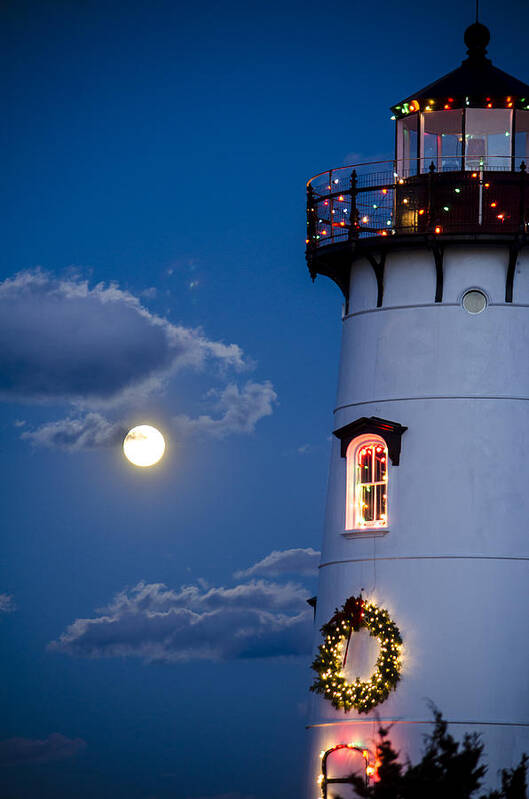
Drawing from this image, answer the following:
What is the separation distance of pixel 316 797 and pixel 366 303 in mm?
9714

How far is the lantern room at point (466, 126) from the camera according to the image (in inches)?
1403

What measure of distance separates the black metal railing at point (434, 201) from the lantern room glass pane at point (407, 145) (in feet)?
0.09

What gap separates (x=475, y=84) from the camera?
3597cm

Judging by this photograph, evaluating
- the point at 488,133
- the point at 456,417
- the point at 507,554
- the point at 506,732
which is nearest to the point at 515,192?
the point at 488,133

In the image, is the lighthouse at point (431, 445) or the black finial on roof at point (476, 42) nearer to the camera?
the lighthouse at point (431, 445)

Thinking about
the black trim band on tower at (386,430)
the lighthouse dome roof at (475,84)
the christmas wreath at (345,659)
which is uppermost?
the lighthouse dome roof at (475,84)

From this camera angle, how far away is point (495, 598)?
33.6 m

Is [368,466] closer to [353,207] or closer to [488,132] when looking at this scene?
[353,207]

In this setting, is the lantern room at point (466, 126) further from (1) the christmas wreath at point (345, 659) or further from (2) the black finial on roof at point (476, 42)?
(1) the christmas wreath at point (345, 659)

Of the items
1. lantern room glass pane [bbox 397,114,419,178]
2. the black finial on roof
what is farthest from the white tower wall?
the black finial on roof

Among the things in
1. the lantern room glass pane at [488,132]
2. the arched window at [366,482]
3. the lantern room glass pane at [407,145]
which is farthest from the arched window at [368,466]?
the lantern room glass pane at [488,132]

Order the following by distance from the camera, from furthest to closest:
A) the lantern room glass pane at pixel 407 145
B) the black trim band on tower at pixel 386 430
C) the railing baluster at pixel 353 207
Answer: the lantern room glass pane at pixel 407 145 → the railing baluster at pixel 353 207 → the black trim band on tower at pixel 386 430

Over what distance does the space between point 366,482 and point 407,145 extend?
270 inches

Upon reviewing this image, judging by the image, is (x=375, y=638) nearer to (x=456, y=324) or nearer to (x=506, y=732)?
(x=506, y=732)
